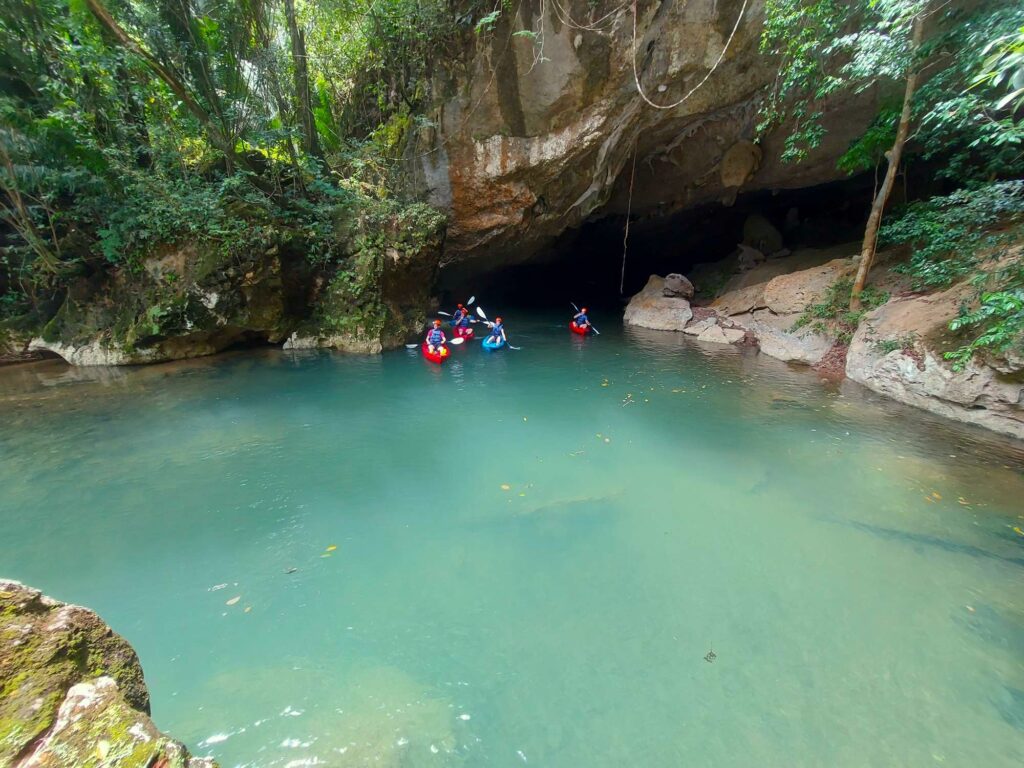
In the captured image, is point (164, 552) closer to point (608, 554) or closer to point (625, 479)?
point (608, 554)

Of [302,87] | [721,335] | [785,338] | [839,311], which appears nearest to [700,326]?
[721,335]

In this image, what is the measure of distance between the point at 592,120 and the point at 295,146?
743 centimetres

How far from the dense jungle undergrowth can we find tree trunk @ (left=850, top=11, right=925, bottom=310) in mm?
41

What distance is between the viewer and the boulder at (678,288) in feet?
46.9

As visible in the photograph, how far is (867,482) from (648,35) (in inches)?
343

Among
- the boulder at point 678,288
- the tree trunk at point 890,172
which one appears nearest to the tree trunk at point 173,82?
the tree trunk at point 890,172

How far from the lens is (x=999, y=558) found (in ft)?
11.6

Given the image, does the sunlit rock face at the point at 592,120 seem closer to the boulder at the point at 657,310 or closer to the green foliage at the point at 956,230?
the boulder at the point at 657,310

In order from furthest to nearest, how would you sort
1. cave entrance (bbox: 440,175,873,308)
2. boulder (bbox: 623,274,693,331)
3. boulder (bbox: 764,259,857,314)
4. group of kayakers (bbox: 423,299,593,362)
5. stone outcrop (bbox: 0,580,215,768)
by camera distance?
cave entrance (bbox: 440,175,873,308) → boulder (bbox: 623,274,693,331) → boulder (bbox: 764,259,857,314) → group of kayakers (bbox: 423,299,593,362) → stone outcrop (bbox: 0,580,215,768)

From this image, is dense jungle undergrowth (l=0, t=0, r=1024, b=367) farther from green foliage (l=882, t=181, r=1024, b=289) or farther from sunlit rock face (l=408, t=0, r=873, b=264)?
sunlit rock face (l=408, t=0, r=873, b=264)

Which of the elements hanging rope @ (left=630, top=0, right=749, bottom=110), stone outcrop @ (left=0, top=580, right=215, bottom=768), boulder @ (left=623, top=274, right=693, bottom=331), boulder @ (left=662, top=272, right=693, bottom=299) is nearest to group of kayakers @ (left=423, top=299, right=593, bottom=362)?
boulder @ (left=623, top=274, right=693, bottom=331)

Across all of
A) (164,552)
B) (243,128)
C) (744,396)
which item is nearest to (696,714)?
(164,552)

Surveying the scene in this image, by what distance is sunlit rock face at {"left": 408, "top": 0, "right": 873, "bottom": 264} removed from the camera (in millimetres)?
8453

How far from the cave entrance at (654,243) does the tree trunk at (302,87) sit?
19.5ft
